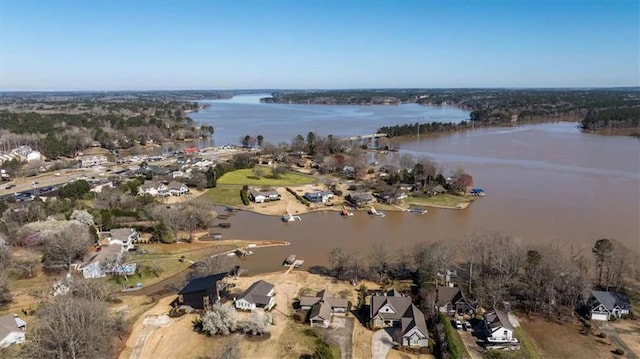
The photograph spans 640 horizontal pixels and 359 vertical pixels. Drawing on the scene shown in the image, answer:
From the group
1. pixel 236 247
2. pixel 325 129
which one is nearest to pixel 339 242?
pixel 236 247

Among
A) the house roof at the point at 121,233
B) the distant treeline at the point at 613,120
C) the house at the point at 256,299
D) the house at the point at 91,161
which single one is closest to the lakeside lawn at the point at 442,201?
the house at the point at 256,299

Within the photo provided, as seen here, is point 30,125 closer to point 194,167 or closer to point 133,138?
point 133,138

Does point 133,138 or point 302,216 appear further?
point 133,138

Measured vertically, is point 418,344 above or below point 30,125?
below

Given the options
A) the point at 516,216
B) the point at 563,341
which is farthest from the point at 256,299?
the point at 516,216

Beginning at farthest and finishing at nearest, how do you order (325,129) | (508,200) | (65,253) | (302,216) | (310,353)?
(325,129)
(508,200)
(302,216)
(65,253)
(310,353)

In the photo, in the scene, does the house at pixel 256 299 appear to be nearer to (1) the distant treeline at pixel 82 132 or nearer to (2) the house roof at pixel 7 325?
(2) the house roof at pixel 7 325

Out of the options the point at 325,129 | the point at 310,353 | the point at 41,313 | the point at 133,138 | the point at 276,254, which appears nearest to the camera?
the point at 310,353

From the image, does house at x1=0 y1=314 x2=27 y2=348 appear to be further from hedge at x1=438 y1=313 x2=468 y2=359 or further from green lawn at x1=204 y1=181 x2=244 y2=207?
green lawn at x1=204 y1=181 x2=244 y2=207
